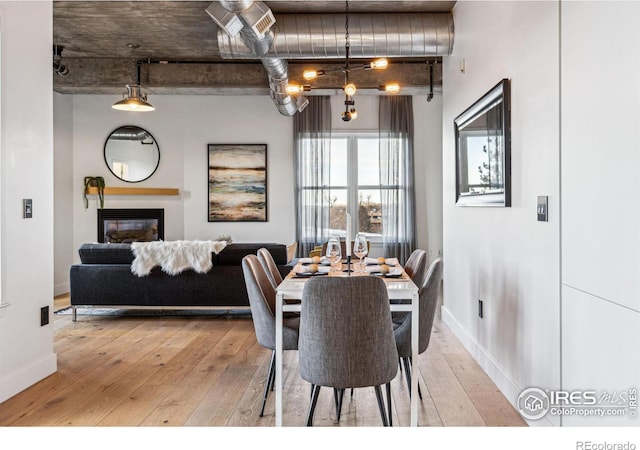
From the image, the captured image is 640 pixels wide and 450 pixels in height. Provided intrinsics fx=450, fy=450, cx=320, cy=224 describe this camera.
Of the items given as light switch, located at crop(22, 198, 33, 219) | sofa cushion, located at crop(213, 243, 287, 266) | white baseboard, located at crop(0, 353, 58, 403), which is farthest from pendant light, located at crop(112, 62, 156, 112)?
white baseboard, located at crop(0, 353, 58, 403)

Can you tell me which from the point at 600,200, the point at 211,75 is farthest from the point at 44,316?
the point at 211,75

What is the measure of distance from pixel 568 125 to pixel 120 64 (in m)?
5.51

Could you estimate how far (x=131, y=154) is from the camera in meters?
7.29

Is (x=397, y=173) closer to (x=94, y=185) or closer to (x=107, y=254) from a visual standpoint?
(x=107, y=254)

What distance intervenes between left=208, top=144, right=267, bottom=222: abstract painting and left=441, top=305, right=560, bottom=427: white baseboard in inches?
162

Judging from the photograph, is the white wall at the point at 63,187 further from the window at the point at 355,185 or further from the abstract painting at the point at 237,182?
the window at the point at 355,185

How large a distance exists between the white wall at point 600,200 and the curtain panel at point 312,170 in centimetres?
527

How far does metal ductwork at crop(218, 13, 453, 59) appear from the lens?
164 inches

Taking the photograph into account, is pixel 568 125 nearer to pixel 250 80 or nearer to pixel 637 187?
pixel 637 187

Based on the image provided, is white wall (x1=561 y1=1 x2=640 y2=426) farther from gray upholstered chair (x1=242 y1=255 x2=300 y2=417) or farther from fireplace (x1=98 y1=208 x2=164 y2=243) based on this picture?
fireplace (x1=98 y1=208 x2=164 y2=243)

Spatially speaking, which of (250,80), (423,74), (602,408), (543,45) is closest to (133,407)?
(602,408)

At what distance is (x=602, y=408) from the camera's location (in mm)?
1662

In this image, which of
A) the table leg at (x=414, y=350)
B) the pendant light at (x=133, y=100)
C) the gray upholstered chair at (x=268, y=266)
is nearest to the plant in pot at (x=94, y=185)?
the pendant light at (x=133, y=100)

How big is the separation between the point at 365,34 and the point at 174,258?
2839 mm
